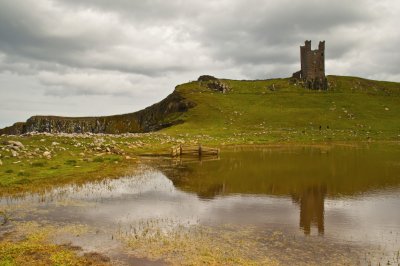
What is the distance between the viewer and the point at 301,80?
443ft

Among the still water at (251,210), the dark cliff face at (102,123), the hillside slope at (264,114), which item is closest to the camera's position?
the still water at (251,210)

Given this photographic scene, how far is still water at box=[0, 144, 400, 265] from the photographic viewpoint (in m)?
14.3

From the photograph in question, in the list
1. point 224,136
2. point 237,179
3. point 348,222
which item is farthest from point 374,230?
point 224,136

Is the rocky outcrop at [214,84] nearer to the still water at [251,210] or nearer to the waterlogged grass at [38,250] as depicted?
the still water at [251,210]

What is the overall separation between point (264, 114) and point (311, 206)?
77418 mm

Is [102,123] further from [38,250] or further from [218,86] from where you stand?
[38,250]

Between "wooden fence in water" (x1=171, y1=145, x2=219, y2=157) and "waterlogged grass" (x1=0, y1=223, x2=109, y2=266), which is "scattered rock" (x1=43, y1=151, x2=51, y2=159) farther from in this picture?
"waterlogged grass" (x1=0, y1=223, x2=109, y2=266)

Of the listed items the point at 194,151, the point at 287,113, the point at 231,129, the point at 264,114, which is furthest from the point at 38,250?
the point at 287,113

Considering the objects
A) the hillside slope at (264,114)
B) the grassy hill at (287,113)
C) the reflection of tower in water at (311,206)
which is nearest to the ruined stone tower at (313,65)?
the grassy hill at (287,113)

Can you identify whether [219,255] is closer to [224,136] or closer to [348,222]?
[348,222]

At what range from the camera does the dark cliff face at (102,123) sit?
125 m

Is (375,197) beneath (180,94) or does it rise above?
beneath

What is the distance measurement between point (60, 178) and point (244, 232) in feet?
59.0

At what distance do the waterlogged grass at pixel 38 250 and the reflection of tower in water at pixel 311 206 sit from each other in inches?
370
